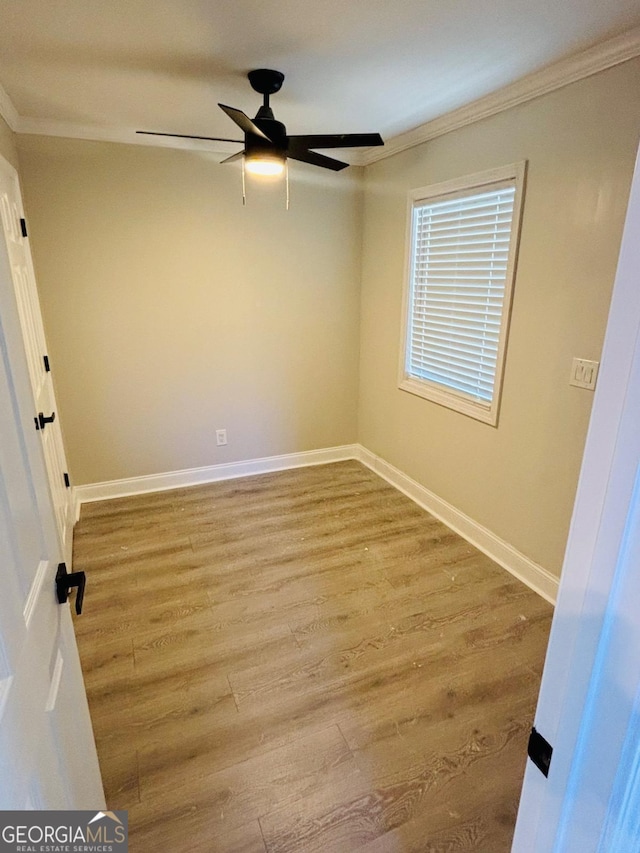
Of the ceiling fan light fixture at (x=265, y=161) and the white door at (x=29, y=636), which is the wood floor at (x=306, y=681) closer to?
the white door at (x=29, y=636)

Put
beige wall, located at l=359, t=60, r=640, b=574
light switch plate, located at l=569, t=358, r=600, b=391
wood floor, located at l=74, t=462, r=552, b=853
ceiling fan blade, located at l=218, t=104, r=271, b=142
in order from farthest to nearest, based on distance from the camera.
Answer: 1. light switch plate, located at l=569, t=358, r=600, b=391
2. beige wall, located at l=359, t=60, r=640, b=574
3. ceiling fan blade, located at l=218, t=104, r=271, b=142
4. wood floor, located at l=74, t=462, r=552, b=853

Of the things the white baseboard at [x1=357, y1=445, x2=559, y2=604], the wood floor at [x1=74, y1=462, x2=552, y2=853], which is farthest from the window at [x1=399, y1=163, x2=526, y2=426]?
the wood floor at [x1=74, y1=462, x2=552, y2=853]

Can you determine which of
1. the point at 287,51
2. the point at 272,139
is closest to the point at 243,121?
the point at 272,139

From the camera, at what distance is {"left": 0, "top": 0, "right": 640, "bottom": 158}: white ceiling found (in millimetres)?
1563

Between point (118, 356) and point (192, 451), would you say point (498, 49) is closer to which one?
point (118, 356)

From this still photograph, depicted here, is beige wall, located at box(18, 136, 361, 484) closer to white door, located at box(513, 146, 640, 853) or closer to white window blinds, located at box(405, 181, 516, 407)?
white window blinds, located at box(405, 181, 516, 407)

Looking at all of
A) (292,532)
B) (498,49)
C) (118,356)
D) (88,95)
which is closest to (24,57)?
(88,95)

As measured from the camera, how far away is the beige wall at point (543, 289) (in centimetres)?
189

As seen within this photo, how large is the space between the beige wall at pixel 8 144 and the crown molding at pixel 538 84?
2.26 m

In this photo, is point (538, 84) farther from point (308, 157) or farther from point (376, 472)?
point (376, 472)

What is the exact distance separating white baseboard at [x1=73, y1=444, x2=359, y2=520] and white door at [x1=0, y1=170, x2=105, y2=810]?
94.8 inches

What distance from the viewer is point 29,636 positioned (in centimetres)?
80

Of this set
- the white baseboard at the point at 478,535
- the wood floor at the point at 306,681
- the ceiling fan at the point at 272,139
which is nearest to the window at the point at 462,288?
the white baseboard at the point at 478,535

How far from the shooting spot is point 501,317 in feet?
8.07
